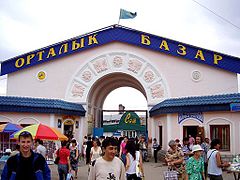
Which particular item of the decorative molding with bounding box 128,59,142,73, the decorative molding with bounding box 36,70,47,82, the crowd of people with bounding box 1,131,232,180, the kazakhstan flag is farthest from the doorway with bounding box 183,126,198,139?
the decorative molding with bounding box 36,70,47,82

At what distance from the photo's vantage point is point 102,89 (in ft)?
92.3

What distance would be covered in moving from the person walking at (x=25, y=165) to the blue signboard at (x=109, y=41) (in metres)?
19.2

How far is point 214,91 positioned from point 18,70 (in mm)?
13952

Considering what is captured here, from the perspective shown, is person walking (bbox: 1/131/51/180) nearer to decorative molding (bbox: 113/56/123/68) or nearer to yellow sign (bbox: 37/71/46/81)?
decorative molding (bbox: 113/56/123/68)

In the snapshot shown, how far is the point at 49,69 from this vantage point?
24.4 meters

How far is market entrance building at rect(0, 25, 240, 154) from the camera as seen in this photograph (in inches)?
840

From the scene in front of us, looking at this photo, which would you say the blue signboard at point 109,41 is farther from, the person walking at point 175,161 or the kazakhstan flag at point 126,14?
the person walking at point 175,161

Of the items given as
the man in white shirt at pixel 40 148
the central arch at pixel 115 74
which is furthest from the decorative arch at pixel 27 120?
the man in white shirt at pixel 40 148

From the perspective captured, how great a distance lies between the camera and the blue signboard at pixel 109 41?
73.0 feet

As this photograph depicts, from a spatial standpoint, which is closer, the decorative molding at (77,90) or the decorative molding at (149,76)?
the decorative molding at (149,76)

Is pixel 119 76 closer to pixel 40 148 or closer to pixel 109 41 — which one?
pixel 109 41

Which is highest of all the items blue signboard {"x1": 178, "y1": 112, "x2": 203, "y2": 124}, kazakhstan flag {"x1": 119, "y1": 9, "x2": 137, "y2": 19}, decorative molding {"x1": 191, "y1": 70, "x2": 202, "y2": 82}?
kazakhstan flag {"x1": 119, "y1": 9, "x2": 137, "y2": 19}

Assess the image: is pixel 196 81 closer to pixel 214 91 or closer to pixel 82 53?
pixel 214 91

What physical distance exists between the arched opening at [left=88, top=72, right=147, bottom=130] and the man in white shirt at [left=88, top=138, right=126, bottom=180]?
19628mm
